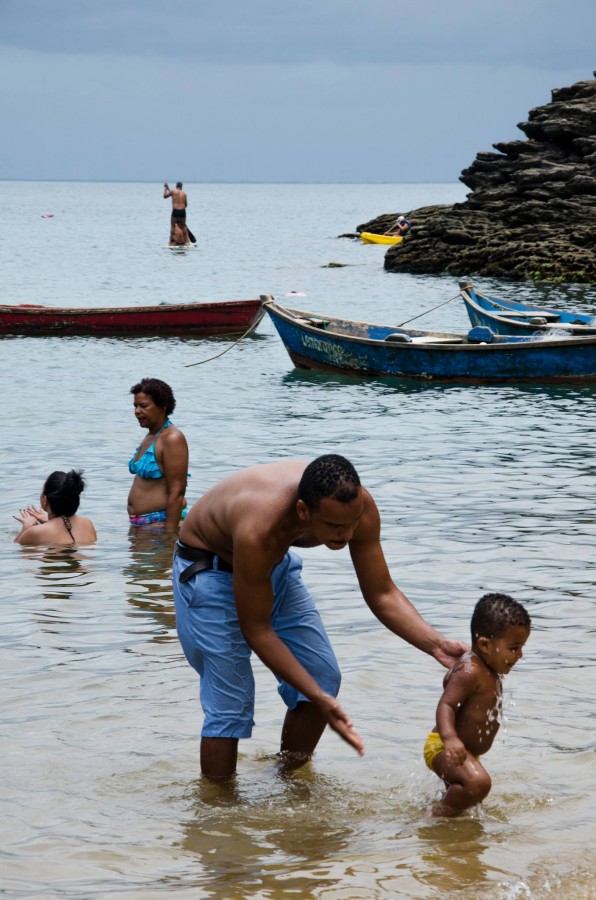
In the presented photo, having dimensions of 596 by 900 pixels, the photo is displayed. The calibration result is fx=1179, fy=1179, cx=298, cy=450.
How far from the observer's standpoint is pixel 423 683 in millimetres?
6551

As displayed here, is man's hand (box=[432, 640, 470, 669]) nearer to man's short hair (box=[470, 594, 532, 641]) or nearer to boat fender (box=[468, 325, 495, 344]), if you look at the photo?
man's short hair (box=[470, 594, 532, 641])

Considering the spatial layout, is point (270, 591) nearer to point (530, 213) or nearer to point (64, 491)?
point (64, 491)

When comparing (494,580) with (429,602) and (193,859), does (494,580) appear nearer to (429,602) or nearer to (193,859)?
(429,602)

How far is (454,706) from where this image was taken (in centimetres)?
457

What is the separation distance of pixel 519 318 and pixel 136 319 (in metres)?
7.85

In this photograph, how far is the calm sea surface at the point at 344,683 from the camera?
4.52 metres

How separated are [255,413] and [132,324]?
8.01m

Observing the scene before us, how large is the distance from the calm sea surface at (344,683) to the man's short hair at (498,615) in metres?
0.89

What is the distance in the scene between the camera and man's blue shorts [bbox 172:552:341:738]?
15.1 ft

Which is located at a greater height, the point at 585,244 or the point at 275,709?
the point at 585,244

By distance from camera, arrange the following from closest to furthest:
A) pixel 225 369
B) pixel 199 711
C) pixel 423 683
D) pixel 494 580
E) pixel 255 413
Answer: pixel 199 711
pixel 423 683
pixel 494 580
pixel 255 413
pixel 225 369

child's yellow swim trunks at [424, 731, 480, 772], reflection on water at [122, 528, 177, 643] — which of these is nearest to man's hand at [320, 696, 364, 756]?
child's yellow swim trunks at [424, 731, 480, 772]

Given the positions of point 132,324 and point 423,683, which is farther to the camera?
point 132,324

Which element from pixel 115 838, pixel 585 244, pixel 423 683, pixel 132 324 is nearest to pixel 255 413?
pixel 132 324
